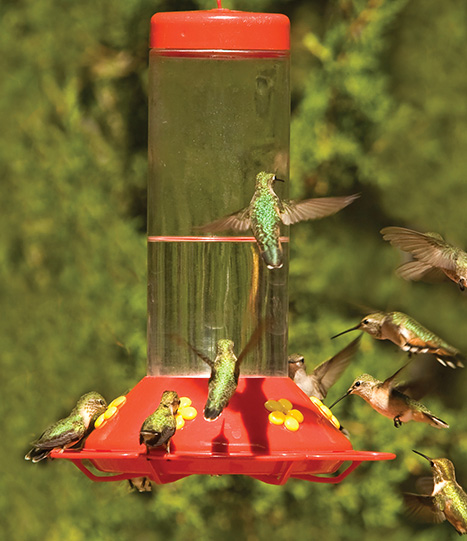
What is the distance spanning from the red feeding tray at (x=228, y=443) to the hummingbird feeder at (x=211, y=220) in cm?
1

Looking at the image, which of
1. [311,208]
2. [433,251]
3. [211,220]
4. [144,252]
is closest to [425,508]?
[433,251]

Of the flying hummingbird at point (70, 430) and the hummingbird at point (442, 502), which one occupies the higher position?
the flying hummingbird at point (70, 430)

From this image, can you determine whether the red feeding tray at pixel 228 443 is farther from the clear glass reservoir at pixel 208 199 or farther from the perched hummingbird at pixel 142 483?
the perched hummingbird at pixel 142 483

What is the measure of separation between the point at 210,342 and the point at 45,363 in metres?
2.14

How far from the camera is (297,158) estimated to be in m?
6.29

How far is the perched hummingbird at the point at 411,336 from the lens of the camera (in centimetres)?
466

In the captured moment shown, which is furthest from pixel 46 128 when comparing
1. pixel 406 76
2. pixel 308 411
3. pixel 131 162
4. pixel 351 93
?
pixel 308 411

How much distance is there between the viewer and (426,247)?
4.62 metres

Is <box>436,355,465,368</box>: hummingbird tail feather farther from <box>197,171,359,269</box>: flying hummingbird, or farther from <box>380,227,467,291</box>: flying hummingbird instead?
<box>197,171,359,269</box>: flying hummingbird

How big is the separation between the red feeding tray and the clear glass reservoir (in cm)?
31

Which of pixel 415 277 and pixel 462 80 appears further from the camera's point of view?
pixel 462 80

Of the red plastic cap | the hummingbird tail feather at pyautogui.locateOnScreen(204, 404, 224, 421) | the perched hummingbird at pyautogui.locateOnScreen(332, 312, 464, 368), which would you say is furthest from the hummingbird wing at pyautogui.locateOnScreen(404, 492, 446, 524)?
the red plastic cap

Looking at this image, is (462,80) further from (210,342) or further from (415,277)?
(210,342)

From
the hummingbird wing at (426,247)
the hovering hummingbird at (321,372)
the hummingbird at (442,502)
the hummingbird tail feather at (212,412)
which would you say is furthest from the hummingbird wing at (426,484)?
the hummingbird tail feather at (212,412)
